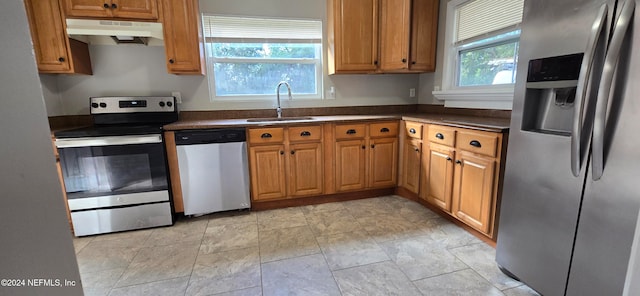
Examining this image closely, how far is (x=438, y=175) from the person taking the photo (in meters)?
2.44

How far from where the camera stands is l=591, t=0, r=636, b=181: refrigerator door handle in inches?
41.4

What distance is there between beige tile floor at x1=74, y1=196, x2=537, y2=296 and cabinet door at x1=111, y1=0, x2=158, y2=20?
1.80 meters

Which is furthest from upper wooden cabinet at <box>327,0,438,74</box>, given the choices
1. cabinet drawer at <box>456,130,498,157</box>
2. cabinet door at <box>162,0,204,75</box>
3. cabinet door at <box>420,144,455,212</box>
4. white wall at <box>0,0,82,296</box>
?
white wall at <box>0,0,82,296</box>

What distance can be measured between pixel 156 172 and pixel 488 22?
3.15 meters

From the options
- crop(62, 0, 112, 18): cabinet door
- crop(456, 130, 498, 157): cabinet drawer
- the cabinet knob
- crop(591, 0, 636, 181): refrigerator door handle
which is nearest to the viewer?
crop(591, 0, 636, 181): refrigerator door handle

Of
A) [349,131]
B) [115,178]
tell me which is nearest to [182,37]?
[115,178]

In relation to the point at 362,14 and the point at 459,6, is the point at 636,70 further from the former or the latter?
the point at 362,14

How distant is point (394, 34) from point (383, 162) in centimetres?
134

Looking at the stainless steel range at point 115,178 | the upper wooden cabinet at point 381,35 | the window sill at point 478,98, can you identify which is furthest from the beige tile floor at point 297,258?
the upper wooden cabinet at point 381,35

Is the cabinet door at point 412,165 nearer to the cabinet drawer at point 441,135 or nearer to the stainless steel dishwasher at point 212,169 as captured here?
the cabinet drawer at point 441,135

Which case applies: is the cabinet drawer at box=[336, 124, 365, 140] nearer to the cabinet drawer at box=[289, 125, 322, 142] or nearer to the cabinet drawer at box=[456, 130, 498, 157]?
the cabinet drawer at box=[289, 125, 322, 142]

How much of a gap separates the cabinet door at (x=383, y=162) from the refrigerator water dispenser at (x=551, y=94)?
1470 mm

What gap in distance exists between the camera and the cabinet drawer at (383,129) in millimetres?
2842

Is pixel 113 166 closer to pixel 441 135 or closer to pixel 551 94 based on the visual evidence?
pixel 441 135
